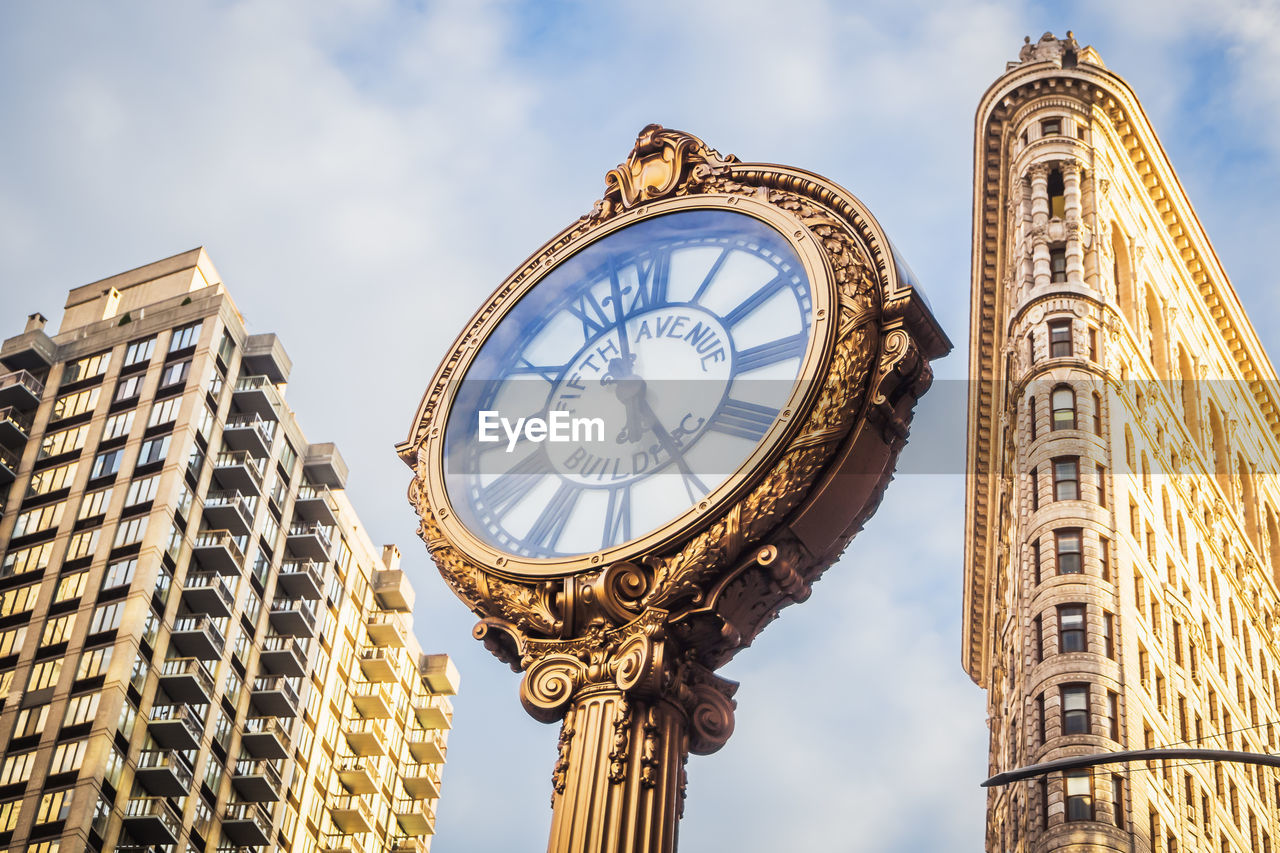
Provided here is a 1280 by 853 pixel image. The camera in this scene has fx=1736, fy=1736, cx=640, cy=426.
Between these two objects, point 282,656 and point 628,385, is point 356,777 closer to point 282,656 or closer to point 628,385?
point 282,656

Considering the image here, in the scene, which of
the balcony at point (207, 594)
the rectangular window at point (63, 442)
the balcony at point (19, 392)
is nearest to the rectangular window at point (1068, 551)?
the balcony at point (207, 594)

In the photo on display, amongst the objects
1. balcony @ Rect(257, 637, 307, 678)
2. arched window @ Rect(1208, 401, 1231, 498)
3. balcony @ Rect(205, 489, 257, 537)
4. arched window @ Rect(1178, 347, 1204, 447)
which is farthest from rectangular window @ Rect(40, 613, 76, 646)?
arched window @ Rect(1208, 401, 1231, 498)

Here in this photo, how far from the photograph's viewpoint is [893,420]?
5117mm

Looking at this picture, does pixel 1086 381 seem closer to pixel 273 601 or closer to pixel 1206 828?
pixel 1206 828

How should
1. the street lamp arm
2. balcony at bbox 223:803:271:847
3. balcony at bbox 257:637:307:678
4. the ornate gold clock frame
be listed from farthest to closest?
balcony at bbox 257:637:307:678 → balcony at bbox 223:803:271:847 → the street lamp arm → the ornate gold clock frame

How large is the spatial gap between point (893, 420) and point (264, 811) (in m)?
57.7

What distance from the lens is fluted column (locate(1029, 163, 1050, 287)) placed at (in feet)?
203

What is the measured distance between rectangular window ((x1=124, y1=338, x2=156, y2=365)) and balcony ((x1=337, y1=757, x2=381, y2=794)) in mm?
17500

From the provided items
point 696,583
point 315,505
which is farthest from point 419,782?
point 696,583

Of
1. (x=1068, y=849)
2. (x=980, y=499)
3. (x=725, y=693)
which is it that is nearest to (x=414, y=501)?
(x=725, y=693)

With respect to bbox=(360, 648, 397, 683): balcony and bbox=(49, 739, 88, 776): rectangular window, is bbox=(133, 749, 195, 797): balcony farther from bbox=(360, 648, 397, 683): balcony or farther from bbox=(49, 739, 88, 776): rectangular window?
bbox=(360, 648, 397, 683): balcony

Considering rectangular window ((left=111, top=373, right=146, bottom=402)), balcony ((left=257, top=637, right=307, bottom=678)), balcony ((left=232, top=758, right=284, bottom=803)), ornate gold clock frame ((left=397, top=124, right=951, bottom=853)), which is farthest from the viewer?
rectangular window ((left=111, top=373, right=146, bottom=402))

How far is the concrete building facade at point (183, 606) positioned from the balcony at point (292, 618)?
10 centimetres

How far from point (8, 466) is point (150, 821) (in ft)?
53.9
